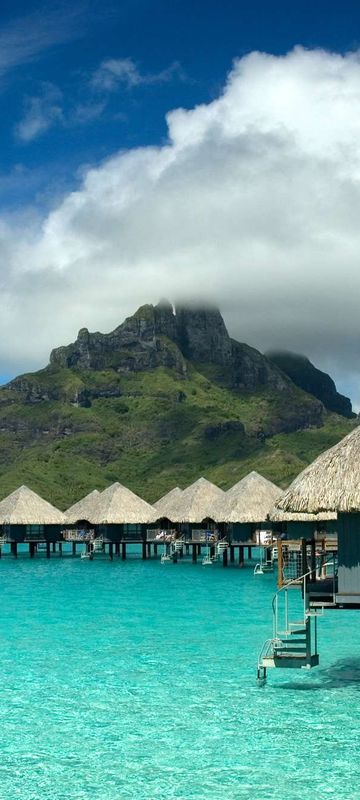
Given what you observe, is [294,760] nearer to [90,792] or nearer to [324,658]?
[90,792]

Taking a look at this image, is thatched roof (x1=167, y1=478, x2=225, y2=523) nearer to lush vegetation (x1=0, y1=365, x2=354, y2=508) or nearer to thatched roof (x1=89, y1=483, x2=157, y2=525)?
thatched roof (x1=89, y1=483, x2=157, y2=525)

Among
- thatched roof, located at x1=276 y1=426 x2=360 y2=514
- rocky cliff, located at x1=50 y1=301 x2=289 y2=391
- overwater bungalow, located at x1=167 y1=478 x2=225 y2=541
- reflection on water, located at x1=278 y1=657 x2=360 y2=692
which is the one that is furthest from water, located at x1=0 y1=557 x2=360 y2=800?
rocky cliff, located at x1=50 y1=301 x2=289 y2=391

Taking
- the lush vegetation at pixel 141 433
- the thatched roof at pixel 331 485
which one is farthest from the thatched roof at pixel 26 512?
the lush vegetation at pixel 141 433

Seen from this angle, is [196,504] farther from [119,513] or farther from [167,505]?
[119,513]

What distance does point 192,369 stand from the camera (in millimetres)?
194500

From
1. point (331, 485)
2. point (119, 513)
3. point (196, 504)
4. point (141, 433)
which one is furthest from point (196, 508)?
point (141, 433)

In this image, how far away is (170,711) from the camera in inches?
653

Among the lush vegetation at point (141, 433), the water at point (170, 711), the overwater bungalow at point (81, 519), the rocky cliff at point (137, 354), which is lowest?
the water at point (170, 711)

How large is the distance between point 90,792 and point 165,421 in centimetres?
14616

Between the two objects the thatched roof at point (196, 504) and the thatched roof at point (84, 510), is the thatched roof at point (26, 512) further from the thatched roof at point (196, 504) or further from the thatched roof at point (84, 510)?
the thatched roof at point (196, 504)

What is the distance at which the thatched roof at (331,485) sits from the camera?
16.5 m

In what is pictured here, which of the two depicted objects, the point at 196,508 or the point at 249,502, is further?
the point at 196,508

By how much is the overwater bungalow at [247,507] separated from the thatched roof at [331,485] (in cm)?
3354

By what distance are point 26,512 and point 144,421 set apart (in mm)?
100129
